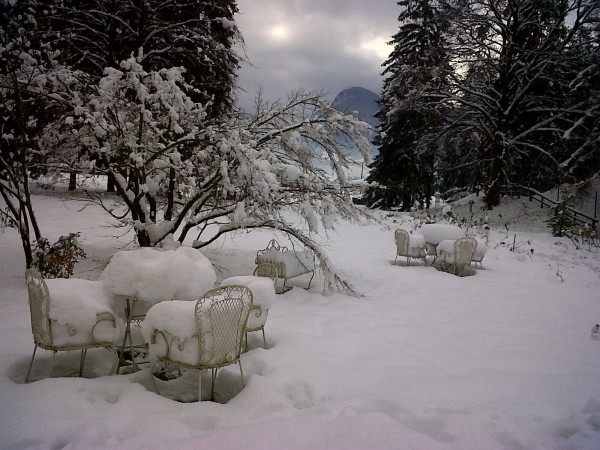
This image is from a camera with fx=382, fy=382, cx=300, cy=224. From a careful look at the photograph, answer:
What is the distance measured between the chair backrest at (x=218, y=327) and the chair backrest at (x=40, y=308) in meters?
1.50

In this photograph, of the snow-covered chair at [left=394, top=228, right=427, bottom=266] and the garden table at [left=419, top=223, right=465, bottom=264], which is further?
the garden table at [left=419, top=223, right=465, bottom=264]

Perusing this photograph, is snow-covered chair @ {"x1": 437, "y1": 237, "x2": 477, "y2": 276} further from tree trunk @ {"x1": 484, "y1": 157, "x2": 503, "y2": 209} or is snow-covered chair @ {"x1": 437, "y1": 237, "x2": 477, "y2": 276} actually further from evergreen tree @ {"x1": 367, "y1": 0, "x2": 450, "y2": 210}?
evergreen tree @ {"x1": 367, "y1": 0, "x2": 450, "y2": 210}

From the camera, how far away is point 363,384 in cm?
390

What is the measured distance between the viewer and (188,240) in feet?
43.8

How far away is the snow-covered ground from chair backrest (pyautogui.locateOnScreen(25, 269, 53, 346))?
44 centimetres

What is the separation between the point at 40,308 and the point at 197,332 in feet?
5.20

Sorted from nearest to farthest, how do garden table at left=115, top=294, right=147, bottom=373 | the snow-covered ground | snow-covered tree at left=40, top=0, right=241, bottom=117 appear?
the snow-covered ground → garden table at left=115, top=294, right=147, bottom=373 → snow-covered tree at left=40, top=0, right=241, bottom=117

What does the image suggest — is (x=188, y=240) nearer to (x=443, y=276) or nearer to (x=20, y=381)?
(x=443, y=276)

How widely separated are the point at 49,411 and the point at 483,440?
3497 mm

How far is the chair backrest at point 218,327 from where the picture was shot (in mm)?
3568

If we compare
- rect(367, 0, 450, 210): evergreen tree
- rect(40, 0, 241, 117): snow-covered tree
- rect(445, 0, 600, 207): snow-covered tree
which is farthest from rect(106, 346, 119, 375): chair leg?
rect(367, 0, 450, 210): evergreen tree

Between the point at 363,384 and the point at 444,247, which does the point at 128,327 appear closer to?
the point at 363,384

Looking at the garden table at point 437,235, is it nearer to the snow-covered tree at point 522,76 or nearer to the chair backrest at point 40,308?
the snow-covered tree at point 522,76

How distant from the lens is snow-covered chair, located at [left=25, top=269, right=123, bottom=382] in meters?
Result: 3.71
